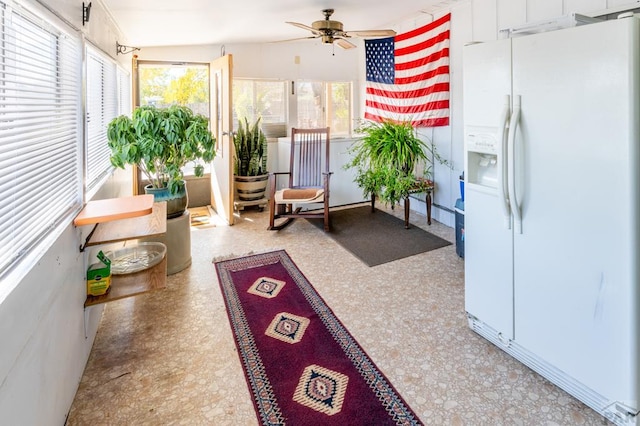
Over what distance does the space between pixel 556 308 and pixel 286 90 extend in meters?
4.81

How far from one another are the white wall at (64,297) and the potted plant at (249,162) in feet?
4.84

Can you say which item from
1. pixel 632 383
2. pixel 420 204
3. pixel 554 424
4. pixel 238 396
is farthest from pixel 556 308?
pixel 420 204

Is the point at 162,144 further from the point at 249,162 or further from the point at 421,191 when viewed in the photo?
the point at 421,191

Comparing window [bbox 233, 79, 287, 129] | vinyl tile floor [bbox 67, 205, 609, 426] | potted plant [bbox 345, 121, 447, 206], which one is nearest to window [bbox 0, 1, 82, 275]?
vinyl tile floor [bbox 67, 205, 609, 426]

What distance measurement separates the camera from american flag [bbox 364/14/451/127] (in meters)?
4.26

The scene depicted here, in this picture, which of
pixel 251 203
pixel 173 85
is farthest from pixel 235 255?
pixel 173 85

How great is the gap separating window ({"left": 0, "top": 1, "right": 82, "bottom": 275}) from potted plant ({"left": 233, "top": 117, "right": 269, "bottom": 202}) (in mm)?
2884

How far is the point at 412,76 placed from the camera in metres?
4.66

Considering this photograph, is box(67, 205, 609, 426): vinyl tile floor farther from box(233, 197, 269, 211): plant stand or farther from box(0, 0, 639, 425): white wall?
box(233, 197, 269, 211): plant stand

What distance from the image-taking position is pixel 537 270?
181cm

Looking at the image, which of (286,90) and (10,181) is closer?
(10,181)

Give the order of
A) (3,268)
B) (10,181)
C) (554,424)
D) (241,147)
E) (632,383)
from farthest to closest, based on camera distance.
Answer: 1. (241,147)
2. (554,424)
3. (632,383)
4. (10,181)
5. (3,268)

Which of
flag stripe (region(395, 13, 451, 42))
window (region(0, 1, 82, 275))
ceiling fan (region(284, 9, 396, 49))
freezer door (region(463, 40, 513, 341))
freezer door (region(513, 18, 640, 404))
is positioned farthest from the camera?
flag stripe (region(395, 13, 451, 42))

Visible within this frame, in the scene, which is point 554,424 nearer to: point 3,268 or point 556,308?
point 556,308
